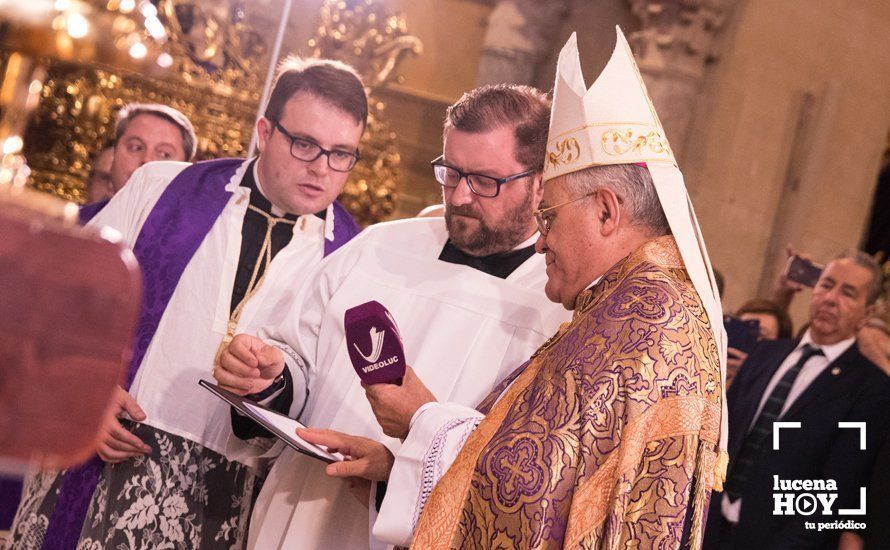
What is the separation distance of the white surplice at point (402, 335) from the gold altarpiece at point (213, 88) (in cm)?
387

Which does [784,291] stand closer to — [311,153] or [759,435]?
[759,435]

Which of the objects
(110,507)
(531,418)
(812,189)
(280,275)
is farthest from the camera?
(812,189)

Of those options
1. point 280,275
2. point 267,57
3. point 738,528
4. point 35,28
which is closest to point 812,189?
point 738,528

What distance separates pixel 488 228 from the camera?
2.77m

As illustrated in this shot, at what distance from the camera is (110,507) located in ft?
9.71

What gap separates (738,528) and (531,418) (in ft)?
11.0

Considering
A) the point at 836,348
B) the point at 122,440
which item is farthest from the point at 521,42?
the point at 122,440

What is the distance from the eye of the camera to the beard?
9.05ft

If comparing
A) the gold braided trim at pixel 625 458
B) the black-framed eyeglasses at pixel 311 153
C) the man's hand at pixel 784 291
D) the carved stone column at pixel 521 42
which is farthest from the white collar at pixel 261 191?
the carved stone column at pixel 521 42

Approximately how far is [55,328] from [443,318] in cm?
224

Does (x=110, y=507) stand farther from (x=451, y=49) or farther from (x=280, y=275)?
(x=451, y=49)

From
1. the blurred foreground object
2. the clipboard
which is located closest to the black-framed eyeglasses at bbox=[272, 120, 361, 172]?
the clipboard

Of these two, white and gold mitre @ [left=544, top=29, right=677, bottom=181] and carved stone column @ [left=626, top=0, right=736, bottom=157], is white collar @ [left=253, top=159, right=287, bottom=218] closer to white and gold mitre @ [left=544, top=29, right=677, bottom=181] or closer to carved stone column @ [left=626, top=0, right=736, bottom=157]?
white and gold mitre @ [left=544, top=29, right=677, bottom=181]

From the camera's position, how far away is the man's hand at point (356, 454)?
7.56ft
